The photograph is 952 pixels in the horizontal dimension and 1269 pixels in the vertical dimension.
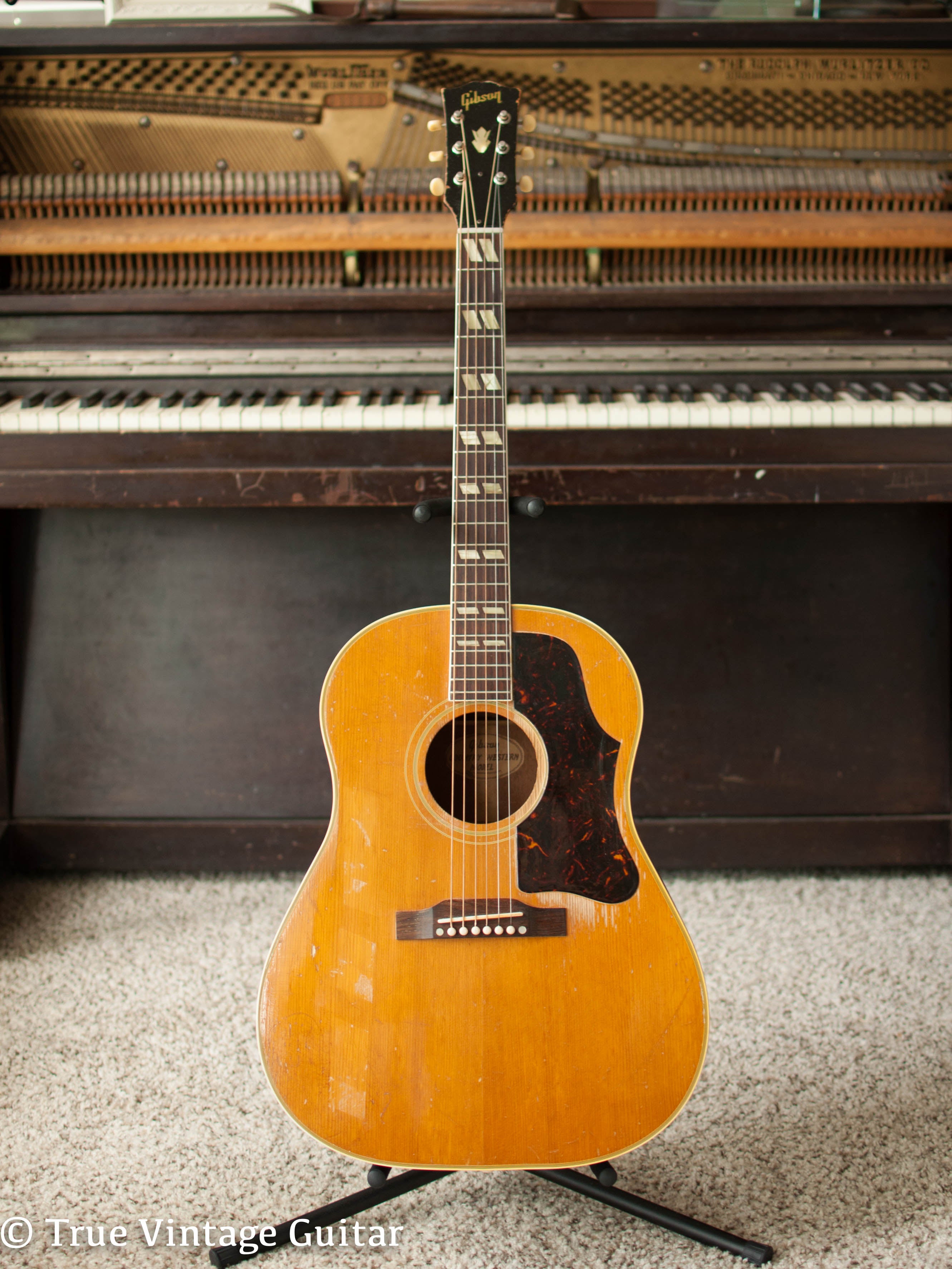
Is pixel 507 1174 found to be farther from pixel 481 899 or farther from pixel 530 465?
pixel 530 465

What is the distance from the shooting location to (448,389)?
1944 mm

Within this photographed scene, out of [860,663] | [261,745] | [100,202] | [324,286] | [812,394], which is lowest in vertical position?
[261,745]

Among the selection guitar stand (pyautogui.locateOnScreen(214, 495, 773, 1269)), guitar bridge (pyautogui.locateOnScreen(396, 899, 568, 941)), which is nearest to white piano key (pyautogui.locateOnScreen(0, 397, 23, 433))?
guitar stand (pyautogui.locateOnScreen(214, 495, 773, 1269))

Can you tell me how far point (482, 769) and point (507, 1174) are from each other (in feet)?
2.08

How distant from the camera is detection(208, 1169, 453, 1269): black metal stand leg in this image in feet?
4.49

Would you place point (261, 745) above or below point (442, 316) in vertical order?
below

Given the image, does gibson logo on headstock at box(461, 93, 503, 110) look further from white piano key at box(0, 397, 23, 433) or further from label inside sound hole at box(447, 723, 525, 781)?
white piano key at box(0, 397, 23, 433)

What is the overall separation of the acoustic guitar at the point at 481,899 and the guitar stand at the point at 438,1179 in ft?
0.28

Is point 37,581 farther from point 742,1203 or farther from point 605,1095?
point 742,1203

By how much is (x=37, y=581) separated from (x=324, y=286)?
0.88m

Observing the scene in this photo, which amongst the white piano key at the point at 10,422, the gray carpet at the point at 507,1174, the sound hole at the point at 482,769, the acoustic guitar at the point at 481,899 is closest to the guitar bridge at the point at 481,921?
the acoustic guitar at the point at 481,899

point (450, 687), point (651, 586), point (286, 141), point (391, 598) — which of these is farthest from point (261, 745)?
point (286, 141)

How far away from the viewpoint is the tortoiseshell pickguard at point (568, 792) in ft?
4.32

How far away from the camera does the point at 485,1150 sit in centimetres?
129
